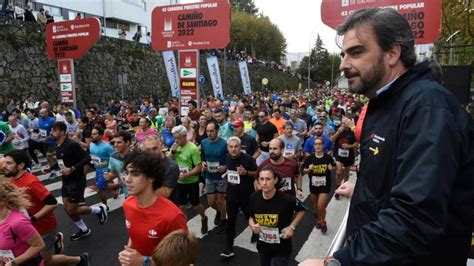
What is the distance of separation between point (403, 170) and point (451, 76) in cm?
977

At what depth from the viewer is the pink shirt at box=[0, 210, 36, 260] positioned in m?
3.13

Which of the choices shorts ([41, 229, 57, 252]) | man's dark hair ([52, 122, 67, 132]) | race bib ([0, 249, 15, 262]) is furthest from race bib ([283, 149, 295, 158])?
race bib ([0, 249, 15, 262])

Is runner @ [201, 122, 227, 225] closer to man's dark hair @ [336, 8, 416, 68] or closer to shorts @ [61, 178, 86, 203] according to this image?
shorts @ [61, 178, 86, 203]

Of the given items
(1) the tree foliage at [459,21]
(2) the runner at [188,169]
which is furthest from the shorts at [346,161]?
(1) the tree foliage at [459,21]

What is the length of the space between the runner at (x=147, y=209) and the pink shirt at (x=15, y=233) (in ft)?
3.15

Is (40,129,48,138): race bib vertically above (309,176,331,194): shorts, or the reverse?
(40,129,48,138): race bib

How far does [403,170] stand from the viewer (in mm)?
1106

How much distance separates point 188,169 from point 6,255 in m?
3.15

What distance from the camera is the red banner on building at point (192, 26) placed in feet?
32.8

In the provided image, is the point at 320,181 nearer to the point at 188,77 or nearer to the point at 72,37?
the point at 188,77

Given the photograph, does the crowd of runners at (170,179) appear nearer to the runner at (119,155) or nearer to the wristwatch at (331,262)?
the runner at (119,155)

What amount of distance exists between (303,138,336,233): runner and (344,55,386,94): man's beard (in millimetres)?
4839

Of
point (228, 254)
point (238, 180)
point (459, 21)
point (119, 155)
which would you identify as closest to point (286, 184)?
point (238, 180)

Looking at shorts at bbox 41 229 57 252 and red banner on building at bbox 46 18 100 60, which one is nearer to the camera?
shorts at bbox 41 229 57 252
